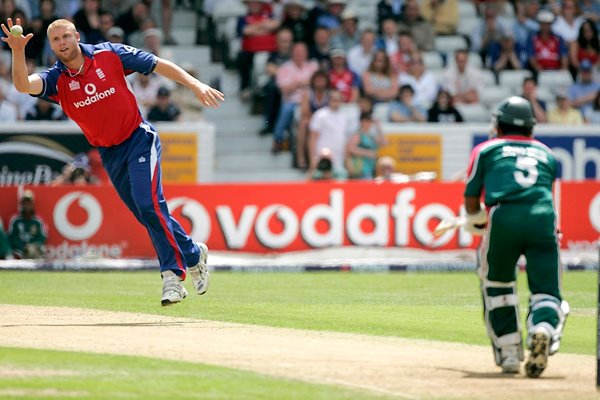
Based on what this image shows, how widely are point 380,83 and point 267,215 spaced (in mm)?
4731

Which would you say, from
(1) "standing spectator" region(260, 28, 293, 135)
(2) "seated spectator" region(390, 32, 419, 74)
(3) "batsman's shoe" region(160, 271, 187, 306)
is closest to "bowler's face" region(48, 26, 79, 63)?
(3) "batsman's shoe" region(160, 271, 187, 306)

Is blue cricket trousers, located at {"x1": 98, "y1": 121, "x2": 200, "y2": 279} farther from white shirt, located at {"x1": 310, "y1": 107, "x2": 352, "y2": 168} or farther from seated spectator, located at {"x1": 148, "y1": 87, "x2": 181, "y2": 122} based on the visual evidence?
white shirt, located at {"x1": 310, "y1": 107, "x2": 352, "y2": 168}

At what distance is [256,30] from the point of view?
23484 millimetres

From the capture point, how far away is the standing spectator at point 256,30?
23.5m

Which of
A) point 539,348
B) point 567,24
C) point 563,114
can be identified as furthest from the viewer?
point 567,24

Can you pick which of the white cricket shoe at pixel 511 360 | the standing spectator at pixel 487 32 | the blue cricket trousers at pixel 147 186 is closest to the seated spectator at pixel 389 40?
the standing spectator at pixel 487 32

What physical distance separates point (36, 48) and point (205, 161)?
3.52 m

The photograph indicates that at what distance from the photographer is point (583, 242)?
20.2 metres

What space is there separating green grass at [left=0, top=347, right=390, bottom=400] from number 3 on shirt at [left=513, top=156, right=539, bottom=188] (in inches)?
76.1

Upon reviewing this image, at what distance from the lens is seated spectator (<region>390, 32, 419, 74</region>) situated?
944 inches

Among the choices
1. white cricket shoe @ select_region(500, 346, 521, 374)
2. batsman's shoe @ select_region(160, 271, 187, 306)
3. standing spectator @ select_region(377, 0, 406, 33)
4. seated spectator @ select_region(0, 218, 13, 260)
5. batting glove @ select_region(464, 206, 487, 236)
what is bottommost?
seated spectator @ select_region(0, 218, 13, 260)

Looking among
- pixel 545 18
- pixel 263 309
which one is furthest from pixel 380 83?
pixel 263 309

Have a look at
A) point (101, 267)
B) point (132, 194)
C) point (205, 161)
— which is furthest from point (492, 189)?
point (205, 161)

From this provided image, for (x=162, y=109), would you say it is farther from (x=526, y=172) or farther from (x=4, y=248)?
(x=526, y=172)
